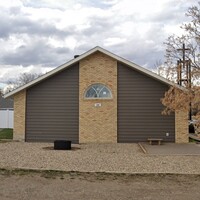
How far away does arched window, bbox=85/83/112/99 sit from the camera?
70.7ft

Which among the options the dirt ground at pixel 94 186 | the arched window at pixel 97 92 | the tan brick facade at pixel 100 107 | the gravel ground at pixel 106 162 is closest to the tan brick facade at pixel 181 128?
the tan brick facade at pixel 100 107

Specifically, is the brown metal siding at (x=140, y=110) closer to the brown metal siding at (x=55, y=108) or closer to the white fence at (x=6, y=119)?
the brown metal siding at (x=55, y=108)

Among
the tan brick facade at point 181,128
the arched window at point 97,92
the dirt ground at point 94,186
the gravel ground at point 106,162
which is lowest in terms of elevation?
the dirt ground at point 94,186

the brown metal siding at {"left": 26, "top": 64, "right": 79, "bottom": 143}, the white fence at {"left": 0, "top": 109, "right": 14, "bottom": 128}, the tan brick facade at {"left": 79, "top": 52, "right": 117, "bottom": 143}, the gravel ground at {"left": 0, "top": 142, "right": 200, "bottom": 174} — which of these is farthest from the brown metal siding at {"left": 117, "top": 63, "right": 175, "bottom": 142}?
the white fence at {"left": 0, "top": 109, "right": 14, "bottom": 128}

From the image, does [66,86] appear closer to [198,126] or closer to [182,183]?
[198,126]

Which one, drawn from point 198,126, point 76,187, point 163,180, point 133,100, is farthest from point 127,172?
point 133,100

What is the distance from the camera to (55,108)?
857 inches

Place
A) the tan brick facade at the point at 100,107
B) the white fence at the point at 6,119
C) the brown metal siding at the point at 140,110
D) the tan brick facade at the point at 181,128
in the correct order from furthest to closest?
the white fence at the point at 6,119 < the tan brick facade at the point at 100,107 < the brown metal siding at the point at 140,110 < the tan brick facade at the point at 181,128

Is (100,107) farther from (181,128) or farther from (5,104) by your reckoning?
(5,104)

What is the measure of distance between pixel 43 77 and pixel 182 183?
515 inches

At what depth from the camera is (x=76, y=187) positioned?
8984 mm

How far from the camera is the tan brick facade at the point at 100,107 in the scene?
21.3 m

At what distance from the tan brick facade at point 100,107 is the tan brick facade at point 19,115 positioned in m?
3.39

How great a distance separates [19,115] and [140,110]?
7067 millimetres
